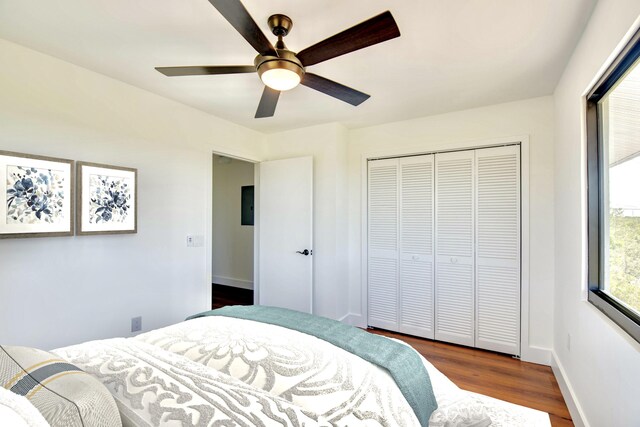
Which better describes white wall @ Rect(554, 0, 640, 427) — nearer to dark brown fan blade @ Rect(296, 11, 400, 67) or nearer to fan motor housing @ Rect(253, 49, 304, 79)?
dark brown fan blade @ Rect(296, 11, 400, 67)

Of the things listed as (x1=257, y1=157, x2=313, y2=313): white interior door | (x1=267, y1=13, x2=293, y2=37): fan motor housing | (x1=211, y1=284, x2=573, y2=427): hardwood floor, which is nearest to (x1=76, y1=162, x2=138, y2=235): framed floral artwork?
(x1=257, y1=157, x2=313, y2=313): white interior door

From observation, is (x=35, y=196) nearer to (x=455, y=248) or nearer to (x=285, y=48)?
(x=285, y=48)

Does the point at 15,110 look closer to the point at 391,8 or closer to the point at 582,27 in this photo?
the point at 391,8

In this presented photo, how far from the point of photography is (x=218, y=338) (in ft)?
4.54

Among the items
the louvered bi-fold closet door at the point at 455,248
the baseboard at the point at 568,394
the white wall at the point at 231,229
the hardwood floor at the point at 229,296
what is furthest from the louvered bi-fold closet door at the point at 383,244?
the white wall at the point at 231,229

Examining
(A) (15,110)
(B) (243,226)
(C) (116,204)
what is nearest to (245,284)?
(B) (243,226)

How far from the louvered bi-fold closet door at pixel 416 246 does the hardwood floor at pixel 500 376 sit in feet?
0.79

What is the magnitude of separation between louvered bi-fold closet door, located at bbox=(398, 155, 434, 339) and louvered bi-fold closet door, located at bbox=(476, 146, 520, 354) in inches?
17.8

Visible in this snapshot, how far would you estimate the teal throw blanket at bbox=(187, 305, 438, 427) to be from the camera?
1268 mm

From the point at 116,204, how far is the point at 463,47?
2.73 meters

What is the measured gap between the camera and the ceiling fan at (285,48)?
1.25 meters

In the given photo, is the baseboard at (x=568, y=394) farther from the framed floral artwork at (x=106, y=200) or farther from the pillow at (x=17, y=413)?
the framed floral artwork at (x=106, y=200)

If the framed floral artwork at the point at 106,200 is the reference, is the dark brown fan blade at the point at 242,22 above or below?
above

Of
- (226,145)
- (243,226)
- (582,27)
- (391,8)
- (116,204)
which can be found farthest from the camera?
(243,226)
